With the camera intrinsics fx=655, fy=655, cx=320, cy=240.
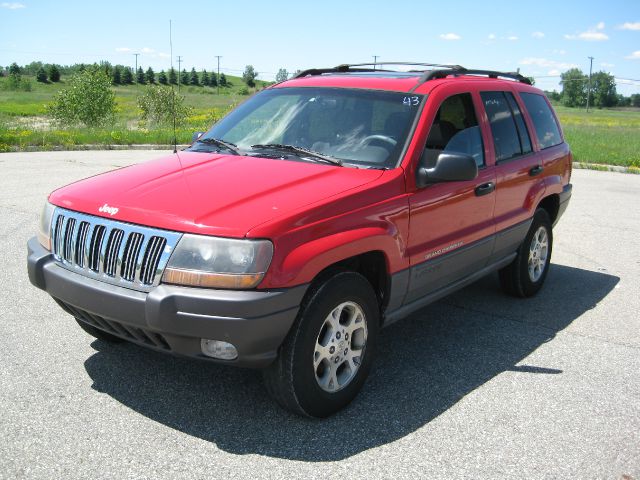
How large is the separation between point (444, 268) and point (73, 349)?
2590 millimetres

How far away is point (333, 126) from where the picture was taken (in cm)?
439

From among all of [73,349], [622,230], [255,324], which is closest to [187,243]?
[255,324]

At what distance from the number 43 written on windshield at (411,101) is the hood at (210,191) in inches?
27.4

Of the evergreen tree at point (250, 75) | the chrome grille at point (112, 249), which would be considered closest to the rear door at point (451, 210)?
the chrome grille at point (112, 249)

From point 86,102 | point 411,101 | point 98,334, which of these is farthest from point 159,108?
point 411,101

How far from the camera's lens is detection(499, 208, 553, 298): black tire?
5.88m

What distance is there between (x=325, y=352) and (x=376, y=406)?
54cm

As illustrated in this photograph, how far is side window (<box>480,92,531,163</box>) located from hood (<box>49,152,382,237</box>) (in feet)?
5.36

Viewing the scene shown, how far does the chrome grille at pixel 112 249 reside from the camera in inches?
127

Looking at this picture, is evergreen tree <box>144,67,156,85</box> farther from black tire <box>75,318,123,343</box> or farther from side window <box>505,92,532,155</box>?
black tire <box>75,318,123,343</box>

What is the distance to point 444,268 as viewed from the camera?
4496mm

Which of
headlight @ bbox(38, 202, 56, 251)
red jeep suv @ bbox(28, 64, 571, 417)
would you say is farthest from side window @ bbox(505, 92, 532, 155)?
headlight @ bbox(38, 202, 56, 251)

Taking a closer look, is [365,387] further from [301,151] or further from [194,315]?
[301,151]

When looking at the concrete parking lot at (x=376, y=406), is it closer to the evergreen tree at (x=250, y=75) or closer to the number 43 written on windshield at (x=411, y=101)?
the number 43 written on windshield at (x=411, y=101)
